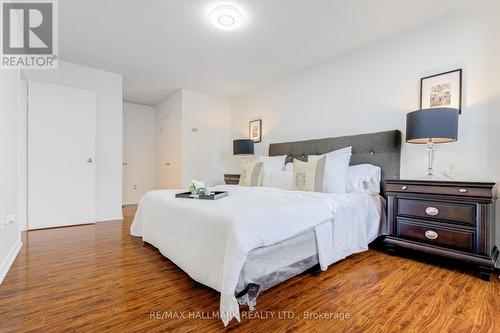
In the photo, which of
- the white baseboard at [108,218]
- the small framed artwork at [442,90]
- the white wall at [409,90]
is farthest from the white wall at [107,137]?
the small framed artwork at [442,90]

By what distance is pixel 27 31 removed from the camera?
8.77 feet

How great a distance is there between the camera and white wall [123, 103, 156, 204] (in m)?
5.64

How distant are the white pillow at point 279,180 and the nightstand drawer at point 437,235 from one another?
1.22 m

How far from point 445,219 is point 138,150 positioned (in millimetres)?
5889

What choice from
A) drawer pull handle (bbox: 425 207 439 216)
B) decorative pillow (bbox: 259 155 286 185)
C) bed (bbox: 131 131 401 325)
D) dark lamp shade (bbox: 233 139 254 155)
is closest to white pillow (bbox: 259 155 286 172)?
decorative pillow (bbox: 259 155 286 185)

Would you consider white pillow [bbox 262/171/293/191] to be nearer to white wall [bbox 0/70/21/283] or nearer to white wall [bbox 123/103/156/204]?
white wall [bbox 0/70/21/283]

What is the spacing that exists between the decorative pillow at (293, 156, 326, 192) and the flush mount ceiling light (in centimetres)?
172

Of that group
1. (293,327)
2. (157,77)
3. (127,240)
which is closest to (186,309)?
(293,327)

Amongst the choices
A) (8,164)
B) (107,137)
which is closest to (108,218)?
(107,137)

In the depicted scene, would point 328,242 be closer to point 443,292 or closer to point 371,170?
point 443,292

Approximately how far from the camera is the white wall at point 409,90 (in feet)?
7.07

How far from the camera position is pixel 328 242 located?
6.64ft

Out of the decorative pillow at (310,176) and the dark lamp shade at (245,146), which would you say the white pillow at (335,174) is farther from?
the dark lamp shade at (245,146)

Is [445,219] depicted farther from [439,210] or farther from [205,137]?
[205,137]
